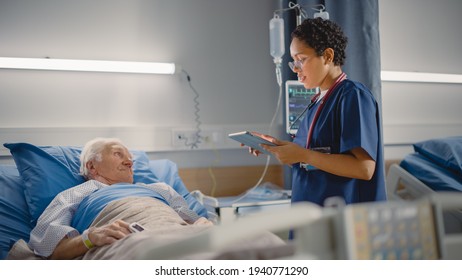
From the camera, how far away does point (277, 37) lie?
210 cm

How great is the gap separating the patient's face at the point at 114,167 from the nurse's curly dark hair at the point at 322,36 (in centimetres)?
80

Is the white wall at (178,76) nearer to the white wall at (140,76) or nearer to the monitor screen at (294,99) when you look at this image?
the white wall at (140,76)

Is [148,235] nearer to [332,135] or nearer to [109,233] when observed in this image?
[109,233]

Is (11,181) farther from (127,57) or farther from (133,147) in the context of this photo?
(127,57)

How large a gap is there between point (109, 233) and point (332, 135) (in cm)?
66

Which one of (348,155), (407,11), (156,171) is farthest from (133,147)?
(407,11)

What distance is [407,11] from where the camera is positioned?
178 cm

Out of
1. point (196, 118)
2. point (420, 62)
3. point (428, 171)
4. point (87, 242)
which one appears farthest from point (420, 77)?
point (87, 242)

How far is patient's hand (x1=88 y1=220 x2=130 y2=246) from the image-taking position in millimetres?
1164

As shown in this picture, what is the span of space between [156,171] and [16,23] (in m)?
0.87

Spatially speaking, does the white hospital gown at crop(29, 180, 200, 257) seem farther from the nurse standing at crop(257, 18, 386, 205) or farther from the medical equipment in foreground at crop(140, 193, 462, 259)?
the medical equipment in foreground at crop(140, 193, 462, 259)

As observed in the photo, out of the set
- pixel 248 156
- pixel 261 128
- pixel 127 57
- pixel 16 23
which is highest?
pixel 16 23

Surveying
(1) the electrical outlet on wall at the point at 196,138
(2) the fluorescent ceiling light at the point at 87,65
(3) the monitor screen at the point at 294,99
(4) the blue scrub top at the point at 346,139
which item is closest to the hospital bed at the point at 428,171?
(3) the monitor screen at the point at 294,99

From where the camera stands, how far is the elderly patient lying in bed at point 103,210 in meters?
1.21
